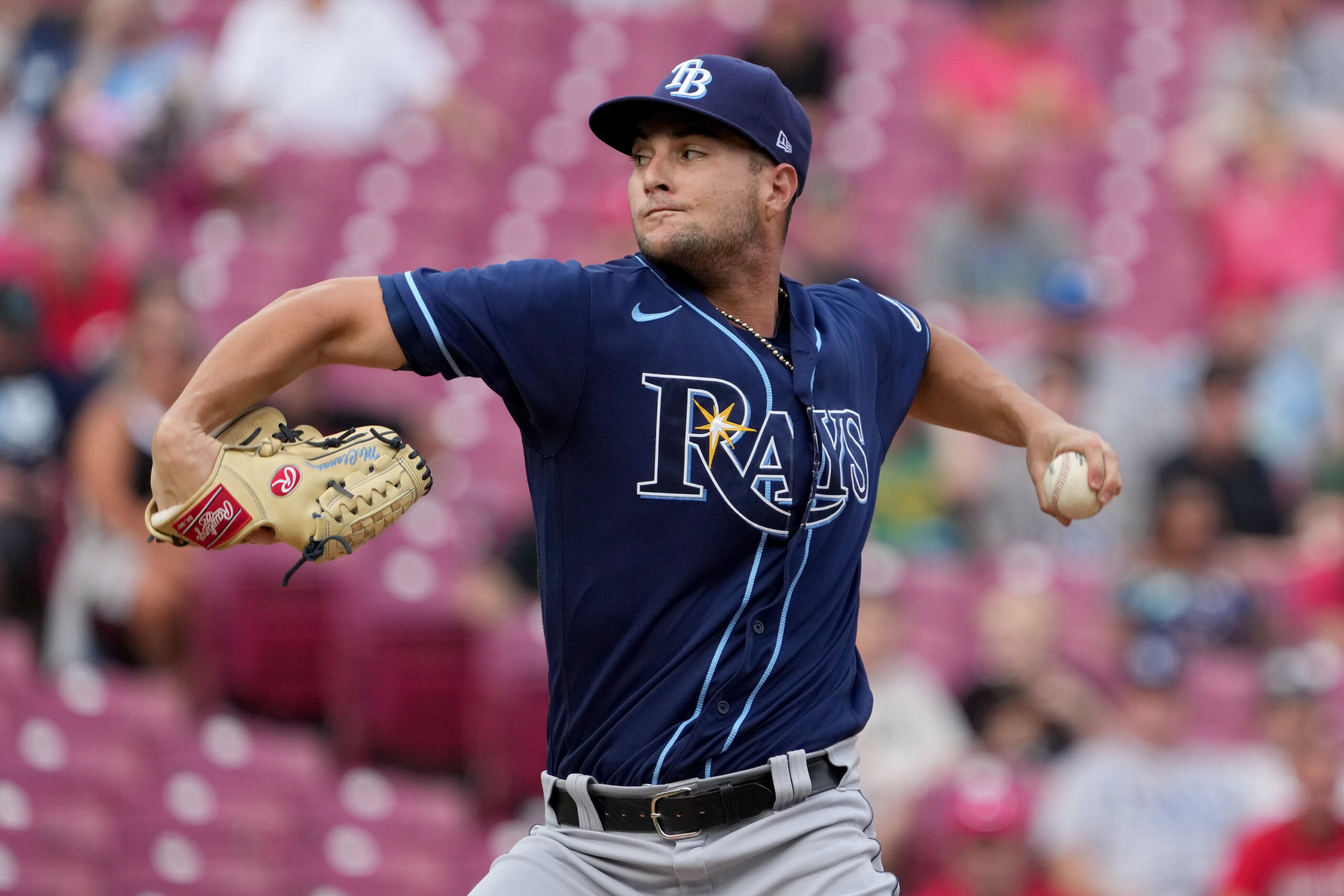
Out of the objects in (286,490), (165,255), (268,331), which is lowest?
(286,490)

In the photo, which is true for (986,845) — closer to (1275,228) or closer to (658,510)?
(658,510)

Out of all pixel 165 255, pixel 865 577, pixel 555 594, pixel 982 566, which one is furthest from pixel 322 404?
pixel 555 594

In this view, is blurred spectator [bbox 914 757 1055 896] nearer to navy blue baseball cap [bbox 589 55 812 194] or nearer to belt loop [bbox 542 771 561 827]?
belt loop [bbox 542 771 561 827]

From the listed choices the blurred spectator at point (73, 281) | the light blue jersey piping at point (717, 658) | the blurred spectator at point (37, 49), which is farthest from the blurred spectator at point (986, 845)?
the blurred spectator at point (37, 49)

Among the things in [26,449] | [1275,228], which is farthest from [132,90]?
[1275,228]

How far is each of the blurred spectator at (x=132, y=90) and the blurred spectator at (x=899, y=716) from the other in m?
4.17

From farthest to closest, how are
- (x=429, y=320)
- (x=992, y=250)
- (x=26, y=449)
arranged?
1. (x=992, y=250)
2. (x=26, y=449)
3. (x=429, y=320)

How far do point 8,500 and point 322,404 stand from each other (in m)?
1.09

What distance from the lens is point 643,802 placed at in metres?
2.64

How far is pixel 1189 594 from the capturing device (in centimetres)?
589

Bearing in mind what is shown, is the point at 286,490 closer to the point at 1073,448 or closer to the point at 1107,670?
the point at 1073,448

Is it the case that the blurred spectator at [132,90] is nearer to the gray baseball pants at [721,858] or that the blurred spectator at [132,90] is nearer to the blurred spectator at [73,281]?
the blurred spectator at [73,281]

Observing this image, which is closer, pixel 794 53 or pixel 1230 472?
pixel 1230 472

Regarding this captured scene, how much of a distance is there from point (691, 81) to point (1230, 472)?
4486 mm
